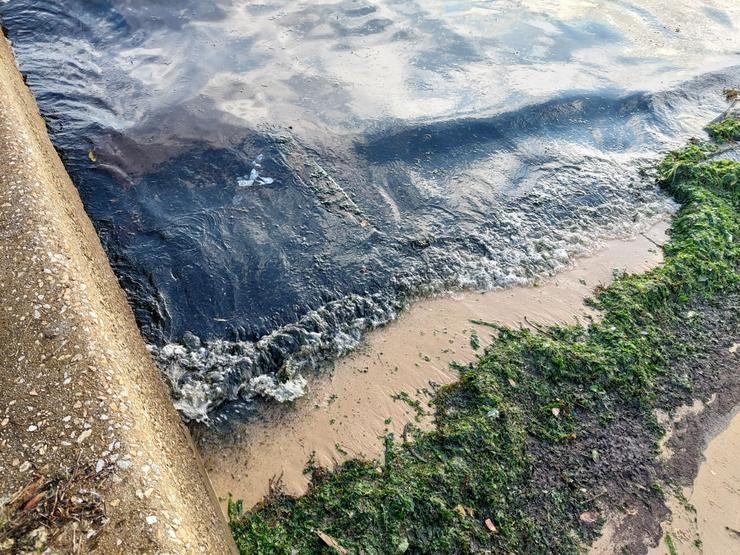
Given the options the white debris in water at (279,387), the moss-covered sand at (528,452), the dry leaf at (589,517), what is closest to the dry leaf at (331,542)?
the moss-covered sand at (528,452)

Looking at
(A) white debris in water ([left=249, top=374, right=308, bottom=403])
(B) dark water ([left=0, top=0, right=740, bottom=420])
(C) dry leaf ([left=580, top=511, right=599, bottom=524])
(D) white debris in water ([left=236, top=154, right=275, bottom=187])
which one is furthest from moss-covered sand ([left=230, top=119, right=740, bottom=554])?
(D) white debris in water ([left=236, top=154, right=275, bottom=187])

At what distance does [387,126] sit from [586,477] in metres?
5.34

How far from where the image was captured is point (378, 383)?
4.59 metres

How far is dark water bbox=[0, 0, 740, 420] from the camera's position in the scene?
521 cm

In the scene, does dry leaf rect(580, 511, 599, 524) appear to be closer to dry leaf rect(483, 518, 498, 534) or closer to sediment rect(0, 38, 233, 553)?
dry leaf rect(483, 518, 498, 534)

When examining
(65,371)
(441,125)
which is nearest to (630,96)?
(441,125)

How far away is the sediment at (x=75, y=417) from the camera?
101 inches

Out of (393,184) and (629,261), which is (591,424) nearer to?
(629,261)

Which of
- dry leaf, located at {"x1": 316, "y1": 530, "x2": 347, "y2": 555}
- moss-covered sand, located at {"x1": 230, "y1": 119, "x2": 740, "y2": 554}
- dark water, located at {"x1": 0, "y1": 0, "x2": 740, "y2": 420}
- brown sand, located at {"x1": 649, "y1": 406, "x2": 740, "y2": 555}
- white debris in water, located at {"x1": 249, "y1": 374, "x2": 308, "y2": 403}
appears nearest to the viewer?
dry leaf, located at {"x1": 316, "y1": 530, "x2": 347, "y2": 555}

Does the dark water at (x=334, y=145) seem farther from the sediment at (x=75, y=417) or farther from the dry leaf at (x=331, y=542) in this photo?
the dry leaf at (x=331, y=542)

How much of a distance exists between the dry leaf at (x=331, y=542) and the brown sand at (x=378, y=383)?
40 cm

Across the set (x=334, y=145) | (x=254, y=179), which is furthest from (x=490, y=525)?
(x=334, y=145)

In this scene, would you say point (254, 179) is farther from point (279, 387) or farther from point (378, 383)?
point (378, 383)

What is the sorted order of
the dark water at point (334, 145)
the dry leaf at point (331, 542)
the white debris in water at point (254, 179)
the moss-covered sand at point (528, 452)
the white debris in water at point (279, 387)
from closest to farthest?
the dry leaf at point (331, 542), the moss-covered sand at point (528, 452), the white debris in water at point (279, 387), the dark water at point (334, 145), the white debris in water at point (254, 179)
